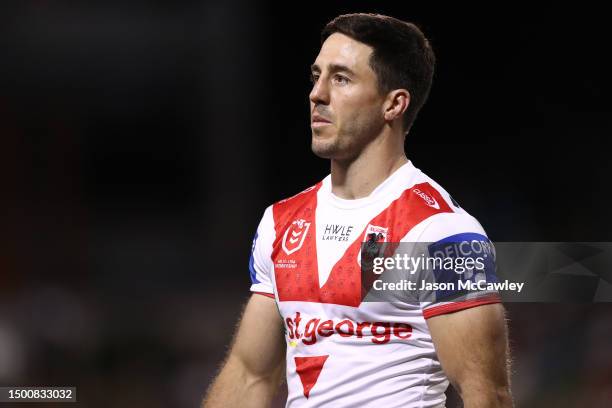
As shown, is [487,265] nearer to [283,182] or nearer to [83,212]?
[283,182]

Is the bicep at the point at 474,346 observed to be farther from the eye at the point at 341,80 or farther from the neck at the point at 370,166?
the eye at the point at 341,80

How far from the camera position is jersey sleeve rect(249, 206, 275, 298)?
347 centimetres

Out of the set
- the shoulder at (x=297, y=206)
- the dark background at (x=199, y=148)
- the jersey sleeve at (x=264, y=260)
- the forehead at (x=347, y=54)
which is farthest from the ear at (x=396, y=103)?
the dark background at (x=199, y=148)

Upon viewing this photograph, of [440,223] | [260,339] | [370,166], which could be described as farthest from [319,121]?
[260,339]

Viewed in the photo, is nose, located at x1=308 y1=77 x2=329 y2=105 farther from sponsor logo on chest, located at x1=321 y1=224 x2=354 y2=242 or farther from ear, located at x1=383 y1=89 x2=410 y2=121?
sponsor logo on chest, located at x1=321 y1=224 x2=354 y2=242

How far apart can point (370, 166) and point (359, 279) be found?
1.39ft

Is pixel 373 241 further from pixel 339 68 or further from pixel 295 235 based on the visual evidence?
pixel 339 68

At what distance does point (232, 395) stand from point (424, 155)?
490cm

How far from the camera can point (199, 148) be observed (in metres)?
8.21

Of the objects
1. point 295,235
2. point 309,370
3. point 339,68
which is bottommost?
point 309,370

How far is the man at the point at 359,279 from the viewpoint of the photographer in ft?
9.62

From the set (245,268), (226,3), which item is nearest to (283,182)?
(245,268)

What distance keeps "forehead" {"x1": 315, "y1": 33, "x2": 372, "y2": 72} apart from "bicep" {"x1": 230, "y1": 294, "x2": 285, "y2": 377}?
0.89 meters

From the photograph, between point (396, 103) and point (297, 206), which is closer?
point (396, 103)
